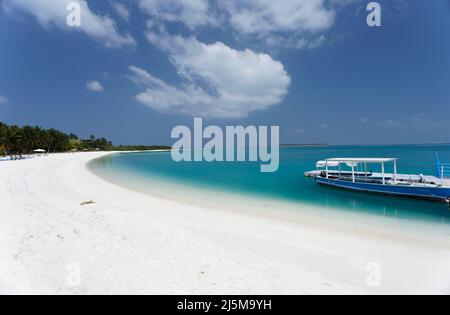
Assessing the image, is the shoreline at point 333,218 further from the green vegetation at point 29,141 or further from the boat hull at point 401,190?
the green vegetation at point 29,141

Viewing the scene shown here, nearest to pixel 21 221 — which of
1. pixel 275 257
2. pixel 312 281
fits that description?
pixel 275 257

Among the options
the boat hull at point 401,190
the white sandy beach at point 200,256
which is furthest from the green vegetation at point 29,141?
the boat hull at point 401,190

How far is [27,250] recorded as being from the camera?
4.98 metres

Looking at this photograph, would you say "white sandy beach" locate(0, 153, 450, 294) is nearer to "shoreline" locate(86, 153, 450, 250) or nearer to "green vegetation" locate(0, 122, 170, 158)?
"shoreline" locate(86, 153, 450, 250)

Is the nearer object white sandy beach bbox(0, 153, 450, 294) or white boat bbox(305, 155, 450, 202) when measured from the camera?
white sandy beach bbox(0, 153, 450, 294)

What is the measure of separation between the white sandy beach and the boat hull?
7.22m

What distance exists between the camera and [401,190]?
14.2 m

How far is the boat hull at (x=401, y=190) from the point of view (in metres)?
12.6

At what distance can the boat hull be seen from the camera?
12.6 meters

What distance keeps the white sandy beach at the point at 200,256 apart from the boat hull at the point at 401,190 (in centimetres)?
722

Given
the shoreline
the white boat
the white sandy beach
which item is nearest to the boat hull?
the white boat

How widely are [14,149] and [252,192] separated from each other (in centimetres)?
6046

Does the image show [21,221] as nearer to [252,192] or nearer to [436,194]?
[252,192]
